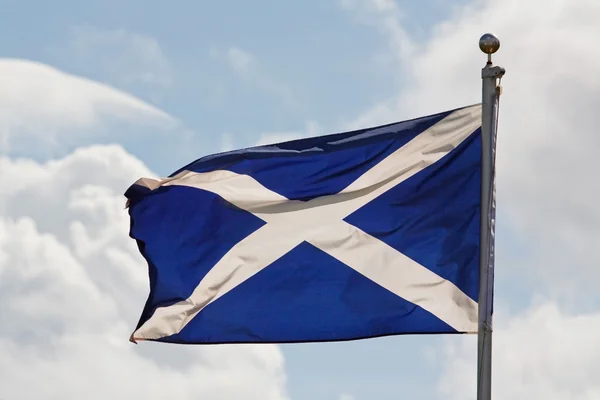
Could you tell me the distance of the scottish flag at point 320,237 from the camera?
Answer: 17.7 metres

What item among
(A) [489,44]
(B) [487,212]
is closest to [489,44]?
(A) [489,44]

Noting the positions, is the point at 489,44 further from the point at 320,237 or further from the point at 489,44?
the point at 320,237

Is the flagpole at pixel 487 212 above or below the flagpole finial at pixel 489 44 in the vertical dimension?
below

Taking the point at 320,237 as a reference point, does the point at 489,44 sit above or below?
above

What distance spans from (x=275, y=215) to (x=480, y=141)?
3508 millimetres

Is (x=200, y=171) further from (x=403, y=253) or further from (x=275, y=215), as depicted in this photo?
(x=403, y=253)

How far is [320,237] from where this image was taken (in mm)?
19016

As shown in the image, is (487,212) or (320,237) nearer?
(487,212)

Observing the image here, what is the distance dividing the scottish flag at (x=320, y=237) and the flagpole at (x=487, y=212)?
30.0 inches

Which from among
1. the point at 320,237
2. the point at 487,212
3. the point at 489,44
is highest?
the point at 489,44

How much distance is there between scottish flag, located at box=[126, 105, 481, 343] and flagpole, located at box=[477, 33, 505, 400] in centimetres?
76

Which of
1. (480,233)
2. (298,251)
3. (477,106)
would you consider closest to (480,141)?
(477,106)

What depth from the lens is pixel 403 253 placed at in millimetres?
18062

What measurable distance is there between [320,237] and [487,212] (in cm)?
310
